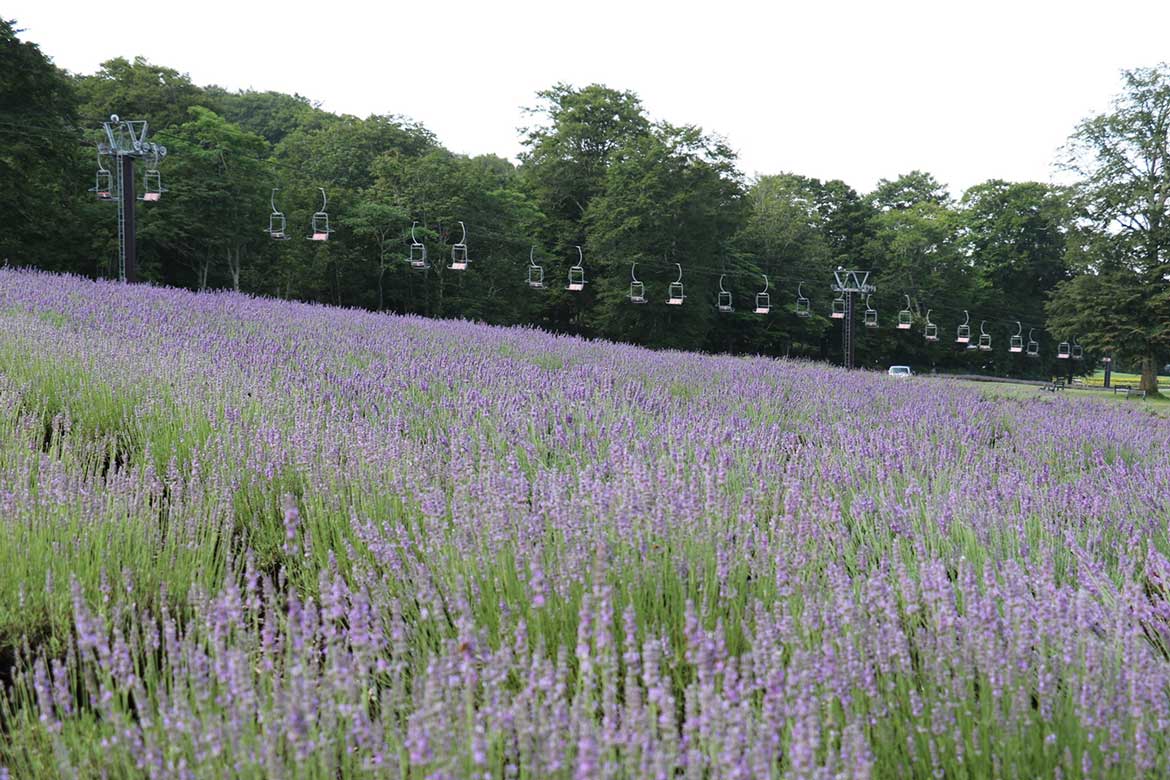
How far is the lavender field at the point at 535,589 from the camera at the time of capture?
4.00 feet

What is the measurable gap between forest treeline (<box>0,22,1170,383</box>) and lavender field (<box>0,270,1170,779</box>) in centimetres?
2397

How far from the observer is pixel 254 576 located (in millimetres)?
1588

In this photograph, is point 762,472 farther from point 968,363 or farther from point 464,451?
point 968,363

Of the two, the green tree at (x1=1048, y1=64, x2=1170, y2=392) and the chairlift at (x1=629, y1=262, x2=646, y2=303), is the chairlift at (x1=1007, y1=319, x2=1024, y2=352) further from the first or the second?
the chairlift at (x1=629, y1=262, x2=646, y2=303)

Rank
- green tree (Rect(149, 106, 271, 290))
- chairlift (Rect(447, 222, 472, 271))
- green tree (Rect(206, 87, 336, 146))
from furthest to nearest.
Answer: green tree (Rect(206, 87, 336, 146)) < green tree (Rect(149, 106, 271, 290)) < chairlift (Rect(447, 222, 472, 271))

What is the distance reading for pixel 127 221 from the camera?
48.7 feet

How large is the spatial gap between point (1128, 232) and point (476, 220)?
25987 millimetres

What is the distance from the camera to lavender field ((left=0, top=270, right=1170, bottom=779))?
1.22 m

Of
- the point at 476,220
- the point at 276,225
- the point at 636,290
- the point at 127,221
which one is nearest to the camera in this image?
the point at 127,221

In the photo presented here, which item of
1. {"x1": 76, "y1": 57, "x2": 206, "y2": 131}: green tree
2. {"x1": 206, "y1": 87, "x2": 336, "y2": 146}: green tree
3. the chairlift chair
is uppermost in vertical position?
{"x1": 206, "y1": 87, "x2": 336, "y2": 146}: green tree

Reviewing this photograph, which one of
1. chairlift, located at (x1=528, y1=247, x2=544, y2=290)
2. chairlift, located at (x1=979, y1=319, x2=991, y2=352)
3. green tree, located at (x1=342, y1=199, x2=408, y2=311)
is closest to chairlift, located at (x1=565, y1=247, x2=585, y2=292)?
chairlift, located at (x1=528, y1=247, x2=544, y2=290)

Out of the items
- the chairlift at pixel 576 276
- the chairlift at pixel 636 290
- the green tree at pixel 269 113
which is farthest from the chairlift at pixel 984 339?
the green tree at pixel 269 113

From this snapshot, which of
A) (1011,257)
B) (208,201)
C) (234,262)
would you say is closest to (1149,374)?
(1011,257)

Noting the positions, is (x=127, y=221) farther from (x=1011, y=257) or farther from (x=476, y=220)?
(x=1011, y=257)
